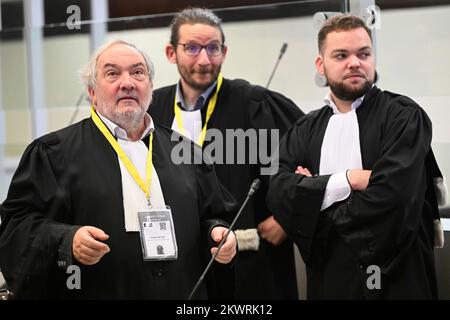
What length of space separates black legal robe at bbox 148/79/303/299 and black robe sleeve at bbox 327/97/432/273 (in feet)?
2.64

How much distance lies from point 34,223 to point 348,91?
1529 millimetres

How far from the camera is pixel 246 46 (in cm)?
462

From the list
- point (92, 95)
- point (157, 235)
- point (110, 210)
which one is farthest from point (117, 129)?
point (157, 235)

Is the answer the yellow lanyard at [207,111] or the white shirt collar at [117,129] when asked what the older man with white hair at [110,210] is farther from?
the yellow lanyard at [207,111]

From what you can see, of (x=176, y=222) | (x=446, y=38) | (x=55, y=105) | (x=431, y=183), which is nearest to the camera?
(x=176, y=222)

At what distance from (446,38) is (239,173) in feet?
4.32

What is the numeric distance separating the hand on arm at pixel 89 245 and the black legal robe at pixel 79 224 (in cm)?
10

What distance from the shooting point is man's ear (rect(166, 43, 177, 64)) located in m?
4.29

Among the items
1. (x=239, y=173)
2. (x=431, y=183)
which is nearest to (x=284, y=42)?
(x=239, y=173)

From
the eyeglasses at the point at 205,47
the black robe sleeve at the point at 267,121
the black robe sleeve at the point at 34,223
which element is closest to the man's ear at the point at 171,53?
the eyeglasses at the point at 205,47

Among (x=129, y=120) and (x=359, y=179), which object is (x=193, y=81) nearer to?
(x=129, y=120)

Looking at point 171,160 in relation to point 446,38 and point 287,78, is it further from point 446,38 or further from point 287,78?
point 446,38

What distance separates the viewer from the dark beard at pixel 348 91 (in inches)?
138

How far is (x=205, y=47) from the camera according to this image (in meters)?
4.14
